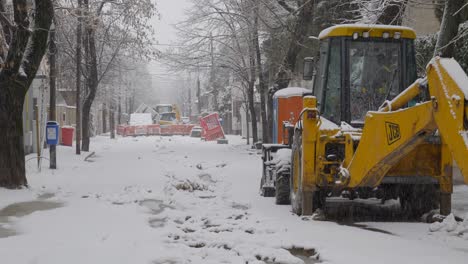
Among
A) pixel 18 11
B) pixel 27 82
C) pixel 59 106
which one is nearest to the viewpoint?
pixel 18 11

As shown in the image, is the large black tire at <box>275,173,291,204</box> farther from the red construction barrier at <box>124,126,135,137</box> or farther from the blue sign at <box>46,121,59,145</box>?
the red construction barrier at <box>124,126,135,137</box>

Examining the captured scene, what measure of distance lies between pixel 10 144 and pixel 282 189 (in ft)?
20.4

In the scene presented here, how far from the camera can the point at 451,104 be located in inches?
247

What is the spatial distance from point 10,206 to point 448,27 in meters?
8.90

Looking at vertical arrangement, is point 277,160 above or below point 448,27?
below

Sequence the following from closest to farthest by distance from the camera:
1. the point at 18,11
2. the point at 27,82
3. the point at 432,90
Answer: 1. the point at 432,90
2. the point at 18,11
3. the point at 27,82

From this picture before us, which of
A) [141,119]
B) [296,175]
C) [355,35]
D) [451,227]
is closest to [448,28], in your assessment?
[355,35]

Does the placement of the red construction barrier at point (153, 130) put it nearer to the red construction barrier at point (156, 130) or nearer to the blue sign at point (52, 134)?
the red construction barrier at point (156, 130)

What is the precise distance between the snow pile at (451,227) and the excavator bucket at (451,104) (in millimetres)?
1806

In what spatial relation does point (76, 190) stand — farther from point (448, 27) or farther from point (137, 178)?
point (448, 27)

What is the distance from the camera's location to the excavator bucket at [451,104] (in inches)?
239

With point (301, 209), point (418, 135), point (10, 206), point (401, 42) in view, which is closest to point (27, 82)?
point (10, 206)

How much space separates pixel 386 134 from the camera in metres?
7.70

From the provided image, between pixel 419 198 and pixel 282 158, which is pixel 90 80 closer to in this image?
pixel 282 158
